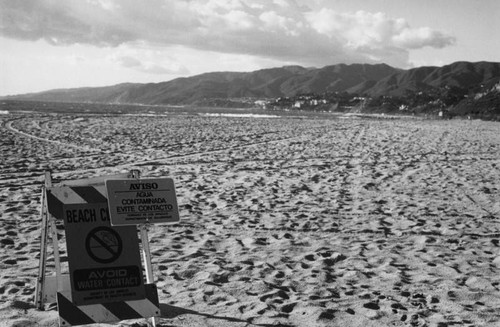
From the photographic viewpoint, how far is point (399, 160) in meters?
18.3

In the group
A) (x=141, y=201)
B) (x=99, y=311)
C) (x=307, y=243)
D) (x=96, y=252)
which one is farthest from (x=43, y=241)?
(x=307, y=243)

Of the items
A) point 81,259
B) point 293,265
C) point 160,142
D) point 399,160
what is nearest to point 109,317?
point 81,259

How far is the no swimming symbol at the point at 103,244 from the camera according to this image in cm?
465

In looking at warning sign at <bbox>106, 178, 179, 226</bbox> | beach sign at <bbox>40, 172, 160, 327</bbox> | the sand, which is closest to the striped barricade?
beach sign at <bbox>40, 172, 160, 327</bbox>

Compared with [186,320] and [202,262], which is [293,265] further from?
[186,320]

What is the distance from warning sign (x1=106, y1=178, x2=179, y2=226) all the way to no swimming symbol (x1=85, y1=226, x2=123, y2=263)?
0.64ft

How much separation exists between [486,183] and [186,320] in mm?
11070

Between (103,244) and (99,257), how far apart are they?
0.13 m

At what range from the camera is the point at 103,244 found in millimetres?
4707

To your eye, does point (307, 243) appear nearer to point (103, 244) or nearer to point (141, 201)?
point (141, 201)

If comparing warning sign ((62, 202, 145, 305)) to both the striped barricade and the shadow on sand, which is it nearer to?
the striped barricade

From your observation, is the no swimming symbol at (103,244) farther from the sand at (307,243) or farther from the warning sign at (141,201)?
the sand at (307,243)

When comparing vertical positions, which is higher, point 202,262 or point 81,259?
point 81,259

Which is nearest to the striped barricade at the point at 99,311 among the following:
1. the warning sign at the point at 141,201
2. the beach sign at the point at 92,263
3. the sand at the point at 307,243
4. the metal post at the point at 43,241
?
the beach sign at the point at 92,263
